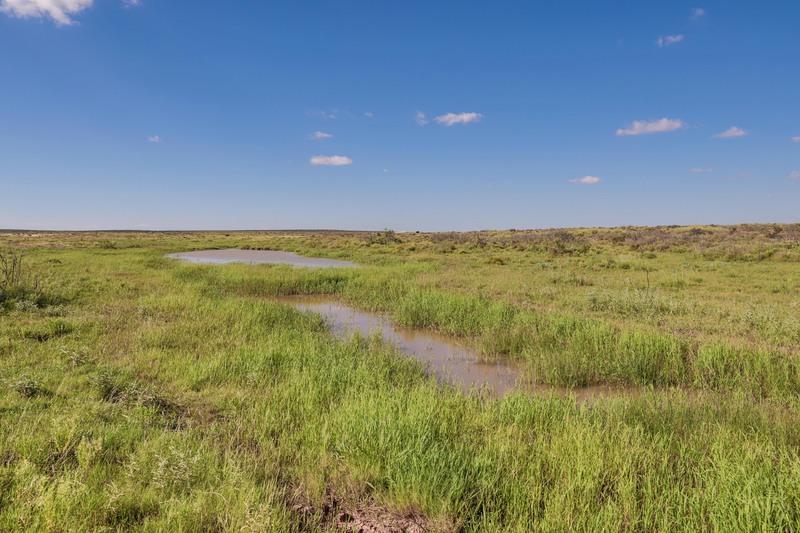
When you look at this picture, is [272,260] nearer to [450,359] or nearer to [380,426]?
[450,359]

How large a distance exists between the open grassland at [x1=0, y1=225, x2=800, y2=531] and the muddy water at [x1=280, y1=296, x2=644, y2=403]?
424mm

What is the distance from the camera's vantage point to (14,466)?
3709mm

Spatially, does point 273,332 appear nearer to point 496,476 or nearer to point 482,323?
point 482,323

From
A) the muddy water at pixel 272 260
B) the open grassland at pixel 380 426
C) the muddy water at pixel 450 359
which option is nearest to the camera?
the open grassland at pixel 380 426

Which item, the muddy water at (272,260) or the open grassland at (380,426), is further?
the muddy water at (272,260)

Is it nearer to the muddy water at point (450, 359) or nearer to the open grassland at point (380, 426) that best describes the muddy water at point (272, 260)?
the muddy water at point (450, 359)

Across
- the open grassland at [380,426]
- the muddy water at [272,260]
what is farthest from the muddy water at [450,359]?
the muddy water at [272,260]

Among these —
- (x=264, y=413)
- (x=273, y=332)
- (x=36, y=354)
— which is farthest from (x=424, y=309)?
(x=36, y=354)

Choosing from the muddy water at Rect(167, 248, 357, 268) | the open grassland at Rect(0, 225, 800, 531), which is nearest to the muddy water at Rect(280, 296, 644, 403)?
the open grassland at Rect(0, 225, 800, 531)

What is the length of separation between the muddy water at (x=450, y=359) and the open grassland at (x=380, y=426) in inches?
16.7

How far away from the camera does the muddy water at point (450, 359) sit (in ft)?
25.7

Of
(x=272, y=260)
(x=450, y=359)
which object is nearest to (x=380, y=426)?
(x=450, y=359)

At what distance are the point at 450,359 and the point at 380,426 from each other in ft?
19.2

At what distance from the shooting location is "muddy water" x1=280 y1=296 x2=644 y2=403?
7832 millimetres
